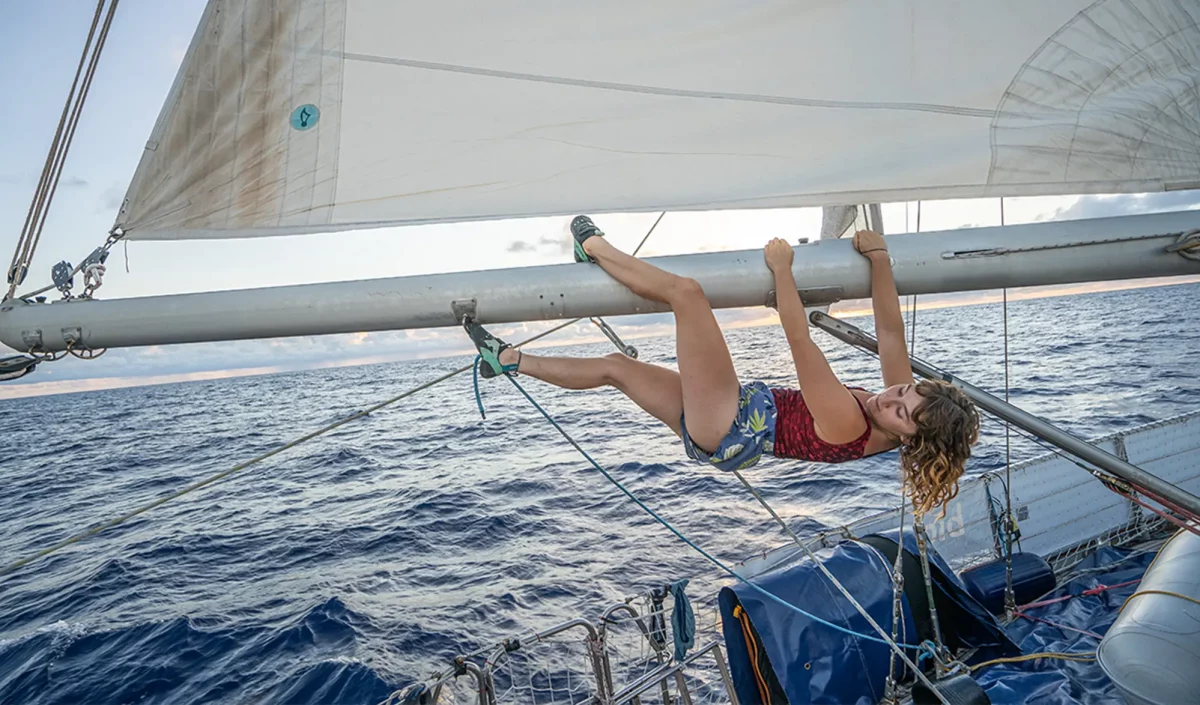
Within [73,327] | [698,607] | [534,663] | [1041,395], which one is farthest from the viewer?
[1041,395]

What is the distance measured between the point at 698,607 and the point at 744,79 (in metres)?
6.08

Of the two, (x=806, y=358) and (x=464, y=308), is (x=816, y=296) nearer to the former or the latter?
(x=806, y=358)

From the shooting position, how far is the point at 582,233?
7.43ft

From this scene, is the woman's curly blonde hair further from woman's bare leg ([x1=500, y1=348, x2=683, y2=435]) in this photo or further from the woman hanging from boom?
woman's bare leg ([x1=500, y1=348, x2=683, y2=435])

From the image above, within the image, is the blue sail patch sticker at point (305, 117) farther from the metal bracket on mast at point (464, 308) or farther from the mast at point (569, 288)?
the metal bracket on mast at point (464, 308)

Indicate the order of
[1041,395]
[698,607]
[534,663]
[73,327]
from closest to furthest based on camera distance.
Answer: [73,327] < [534,663] < [698,607] < [1041,395]

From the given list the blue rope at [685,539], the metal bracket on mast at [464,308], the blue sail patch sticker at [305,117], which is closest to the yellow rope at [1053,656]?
the blue rope at [685,539]

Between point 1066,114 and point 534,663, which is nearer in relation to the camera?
point 1066,114

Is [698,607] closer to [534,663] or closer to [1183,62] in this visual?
[534,663]

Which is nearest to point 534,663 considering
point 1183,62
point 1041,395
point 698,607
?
point 698,607

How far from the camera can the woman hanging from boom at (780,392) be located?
2.13m

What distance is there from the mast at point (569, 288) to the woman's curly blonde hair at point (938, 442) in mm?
408

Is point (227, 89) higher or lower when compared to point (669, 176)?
higher

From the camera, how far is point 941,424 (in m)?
2.34
